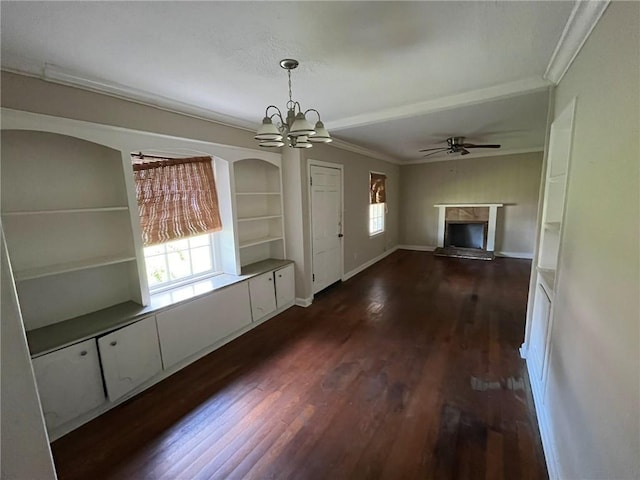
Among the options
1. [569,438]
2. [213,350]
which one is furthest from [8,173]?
[569,438]

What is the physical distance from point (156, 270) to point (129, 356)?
0.91 m

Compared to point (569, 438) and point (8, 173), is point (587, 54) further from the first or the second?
point (8, 173)

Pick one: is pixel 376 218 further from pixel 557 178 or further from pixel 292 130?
pixel 292 130

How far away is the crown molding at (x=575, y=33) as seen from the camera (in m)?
1.31

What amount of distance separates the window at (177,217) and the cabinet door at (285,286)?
81 centimetres

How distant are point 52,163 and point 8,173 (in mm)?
255

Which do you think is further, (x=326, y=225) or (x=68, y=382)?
(x=326, y=225)

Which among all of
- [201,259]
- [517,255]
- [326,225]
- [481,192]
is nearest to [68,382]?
[201,259]

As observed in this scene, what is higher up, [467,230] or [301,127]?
[301,127]

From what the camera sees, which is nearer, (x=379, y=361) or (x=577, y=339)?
(x=577, y=339)

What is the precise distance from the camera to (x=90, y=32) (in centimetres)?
148

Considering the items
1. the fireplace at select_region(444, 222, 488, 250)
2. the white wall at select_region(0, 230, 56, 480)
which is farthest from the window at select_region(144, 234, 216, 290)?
the fireplace at select_region(444, 222, 488, 250)

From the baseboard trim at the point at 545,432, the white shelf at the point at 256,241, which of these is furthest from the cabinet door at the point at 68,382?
the baseboard trim at the point at 545,432

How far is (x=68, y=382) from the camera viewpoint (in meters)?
1.92
